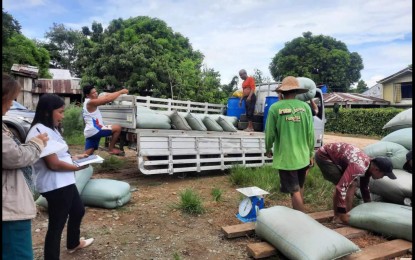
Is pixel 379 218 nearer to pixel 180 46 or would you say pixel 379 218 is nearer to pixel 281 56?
pixel 180 46

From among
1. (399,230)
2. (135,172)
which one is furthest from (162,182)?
(399,230)

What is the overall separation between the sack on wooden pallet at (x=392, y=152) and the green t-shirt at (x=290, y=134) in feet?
4.30

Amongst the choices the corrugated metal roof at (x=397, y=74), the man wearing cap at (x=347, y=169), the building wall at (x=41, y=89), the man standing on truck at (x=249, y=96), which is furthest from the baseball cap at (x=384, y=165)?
the corrugated metal roof at (x=397, y=74)

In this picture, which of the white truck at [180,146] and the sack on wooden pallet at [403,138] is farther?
the white truck at [180,146]

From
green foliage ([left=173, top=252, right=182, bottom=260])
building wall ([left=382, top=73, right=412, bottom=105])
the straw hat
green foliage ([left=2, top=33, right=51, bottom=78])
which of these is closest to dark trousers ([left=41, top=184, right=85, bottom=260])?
green foliage ([left=173, top=252, right=182, bottom=260])

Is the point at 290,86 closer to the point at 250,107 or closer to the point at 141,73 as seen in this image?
the point at 250,107

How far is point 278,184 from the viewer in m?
5.43

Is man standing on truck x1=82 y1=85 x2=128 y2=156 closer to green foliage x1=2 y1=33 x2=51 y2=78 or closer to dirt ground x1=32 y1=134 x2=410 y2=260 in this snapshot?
dirt ground x1=32 y1=134 x2=410 y2=260

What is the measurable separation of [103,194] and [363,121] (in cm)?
1845

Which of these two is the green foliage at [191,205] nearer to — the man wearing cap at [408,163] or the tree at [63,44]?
the man wearing cap at [408,163]

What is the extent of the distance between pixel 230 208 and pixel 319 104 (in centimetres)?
409

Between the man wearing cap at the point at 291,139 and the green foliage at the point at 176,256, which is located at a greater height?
the man wearing cap at the point at 291,139

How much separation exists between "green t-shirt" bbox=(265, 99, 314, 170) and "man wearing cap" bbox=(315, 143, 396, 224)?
433 mm

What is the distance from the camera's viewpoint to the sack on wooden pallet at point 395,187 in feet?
13.2
